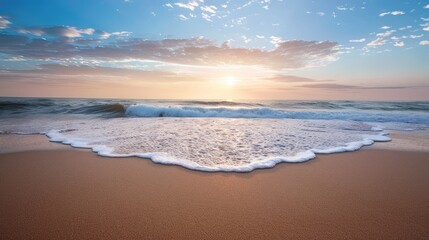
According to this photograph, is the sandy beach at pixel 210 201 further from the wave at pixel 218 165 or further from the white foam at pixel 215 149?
the white foam at pixel 215 149

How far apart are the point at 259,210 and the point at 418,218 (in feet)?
5.19

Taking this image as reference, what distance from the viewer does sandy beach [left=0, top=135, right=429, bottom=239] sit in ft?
6.61

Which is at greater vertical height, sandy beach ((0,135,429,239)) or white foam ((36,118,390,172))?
white foam ((36,118,390,172))

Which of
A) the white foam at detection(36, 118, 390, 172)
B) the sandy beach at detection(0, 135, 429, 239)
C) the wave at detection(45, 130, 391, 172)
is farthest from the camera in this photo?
the white foam at detection(36, 118, 390, 172)

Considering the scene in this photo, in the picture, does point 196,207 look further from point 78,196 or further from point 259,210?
point 78,196

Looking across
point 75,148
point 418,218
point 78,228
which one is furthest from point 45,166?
point 418,218

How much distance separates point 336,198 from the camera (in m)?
2.66

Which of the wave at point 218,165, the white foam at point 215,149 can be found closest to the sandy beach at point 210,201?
the wave at point 218,165

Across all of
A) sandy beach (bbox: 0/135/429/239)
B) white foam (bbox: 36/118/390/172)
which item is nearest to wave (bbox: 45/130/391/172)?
white foam (bbox: 36/118/390/172)

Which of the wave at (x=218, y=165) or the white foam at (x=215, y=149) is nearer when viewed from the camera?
the wave at (x=218, y=165)

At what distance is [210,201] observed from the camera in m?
2.60

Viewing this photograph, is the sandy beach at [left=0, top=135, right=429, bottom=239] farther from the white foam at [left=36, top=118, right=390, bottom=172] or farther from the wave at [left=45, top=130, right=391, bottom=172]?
the white foam at [left=36, top=118, right=390, bottom=172]

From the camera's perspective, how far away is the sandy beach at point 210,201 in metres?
2.02

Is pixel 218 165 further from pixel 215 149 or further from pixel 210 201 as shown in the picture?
pixel 210 201
